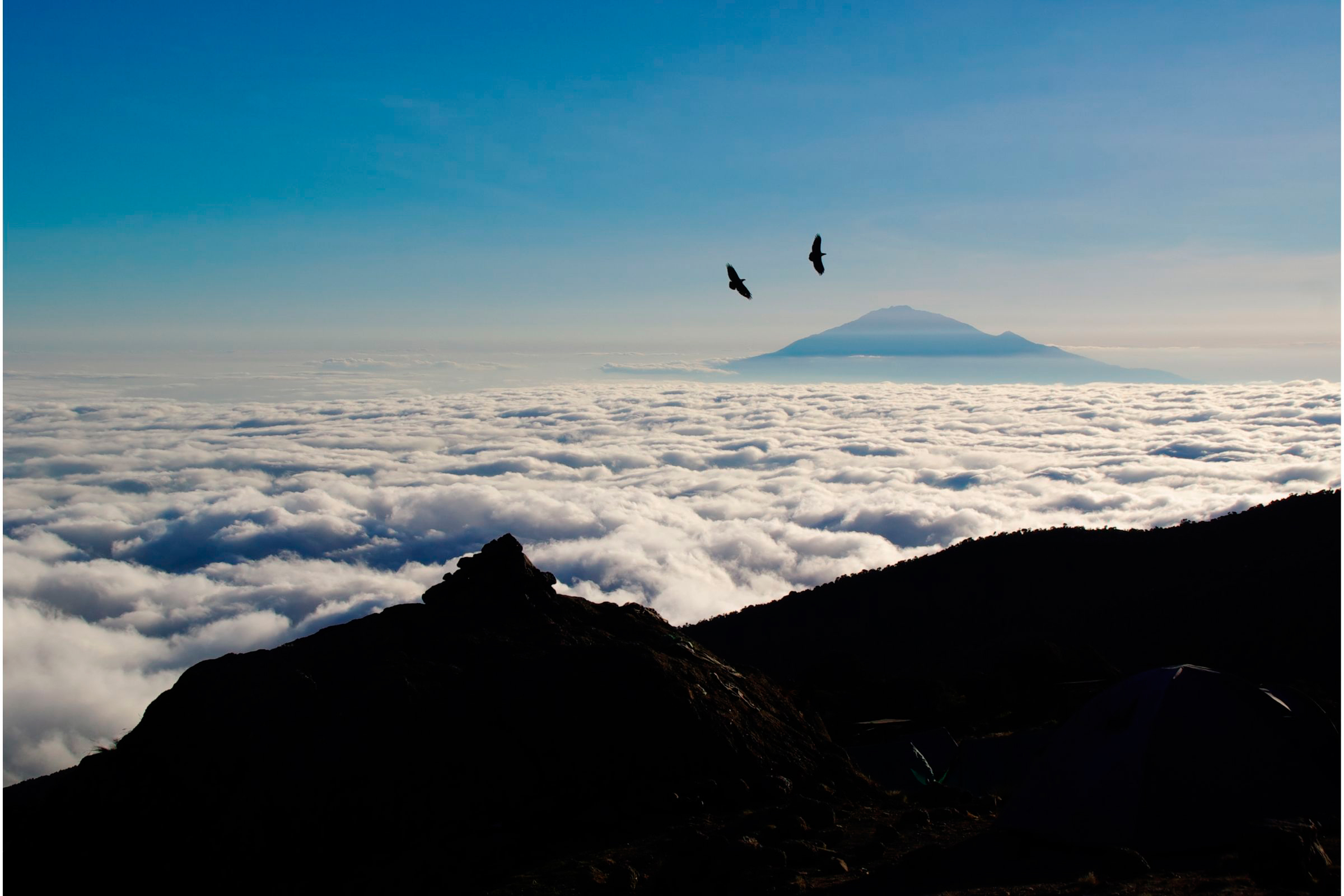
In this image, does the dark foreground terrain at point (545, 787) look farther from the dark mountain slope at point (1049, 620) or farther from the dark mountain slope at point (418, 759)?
the dark mountain slope at point (1049, 620)

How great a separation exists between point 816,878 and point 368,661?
273 inches

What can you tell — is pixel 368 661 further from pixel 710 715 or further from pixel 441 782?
pixel 710 715

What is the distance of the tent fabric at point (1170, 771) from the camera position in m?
8.93

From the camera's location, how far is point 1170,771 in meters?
9.16

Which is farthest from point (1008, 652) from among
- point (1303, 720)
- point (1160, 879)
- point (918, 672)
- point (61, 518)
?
point (61, 518)

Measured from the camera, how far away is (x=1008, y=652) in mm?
25984

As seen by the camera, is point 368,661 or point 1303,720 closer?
point 1303,720

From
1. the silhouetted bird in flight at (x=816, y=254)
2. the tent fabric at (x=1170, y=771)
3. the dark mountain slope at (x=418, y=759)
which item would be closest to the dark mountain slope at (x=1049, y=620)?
the dark mountain slope at (x=418, y=759)

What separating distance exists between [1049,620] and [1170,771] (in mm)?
21305

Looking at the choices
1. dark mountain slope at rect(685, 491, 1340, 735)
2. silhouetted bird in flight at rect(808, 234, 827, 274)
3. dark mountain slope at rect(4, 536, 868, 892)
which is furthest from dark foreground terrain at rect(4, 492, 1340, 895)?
silhouetted bird in flight at rect(808, 234, 827, 274)

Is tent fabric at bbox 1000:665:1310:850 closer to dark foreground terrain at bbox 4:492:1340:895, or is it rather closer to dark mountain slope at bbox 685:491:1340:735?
dark foreground terrain at bbox 4:492:1340:895

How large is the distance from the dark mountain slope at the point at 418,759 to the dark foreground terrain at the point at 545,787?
3 cm

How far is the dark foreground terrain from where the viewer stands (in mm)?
8680

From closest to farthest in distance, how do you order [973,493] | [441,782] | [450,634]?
[441,782], [450,634], [973,493]
